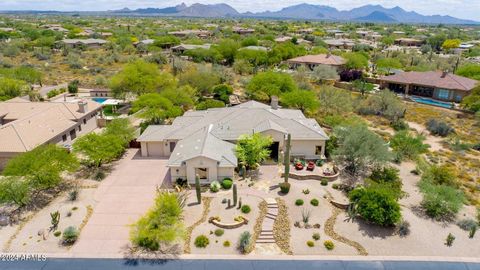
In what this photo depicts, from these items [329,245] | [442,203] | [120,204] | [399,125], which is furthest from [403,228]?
[399,125]

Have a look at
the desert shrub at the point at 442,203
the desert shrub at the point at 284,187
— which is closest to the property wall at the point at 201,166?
the desert shrub at the point at 284,187

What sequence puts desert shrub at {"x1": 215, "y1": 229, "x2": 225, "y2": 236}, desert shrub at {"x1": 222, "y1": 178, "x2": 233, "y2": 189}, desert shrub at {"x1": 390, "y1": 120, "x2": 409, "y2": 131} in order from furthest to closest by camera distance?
desert shrub at {"x1": 390, "y1": 120, "x2": 409, "y2": 131} < desert shrub at {"x1": 222, "y1": 178, "x2": 233, "y2": 189} < desert shrub at {"x1": 215, "y1": 229, "x2": 225, "y2": 236}

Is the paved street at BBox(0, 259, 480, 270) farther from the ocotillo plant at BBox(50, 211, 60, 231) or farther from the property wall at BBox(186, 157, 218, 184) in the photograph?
the property wall at BBox(186, 157, 218, 184)

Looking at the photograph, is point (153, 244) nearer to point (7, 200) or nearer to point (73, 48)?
point (7, 200)

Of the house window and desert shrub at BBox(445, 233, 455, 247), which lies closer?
desert shrub at BBox(445, 233, 455, 247)

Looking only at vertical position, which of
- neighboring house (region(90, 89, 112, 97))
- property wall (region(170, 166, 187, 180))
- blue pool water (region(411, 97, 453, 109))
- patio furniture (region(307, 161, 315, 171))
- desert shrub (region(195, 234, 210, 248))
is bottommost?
desert shrub (region(195, 234, 210, 248))

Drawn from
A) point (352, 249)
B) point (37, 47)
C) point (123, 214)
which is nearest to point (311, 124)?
point (352, 249)

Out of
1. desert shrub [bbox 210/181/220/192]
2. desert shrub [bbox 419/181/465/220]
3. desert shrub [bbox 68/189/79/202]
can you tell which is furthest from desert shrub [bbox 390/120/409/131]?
desert shrub [bbox 68/189/79/202]
